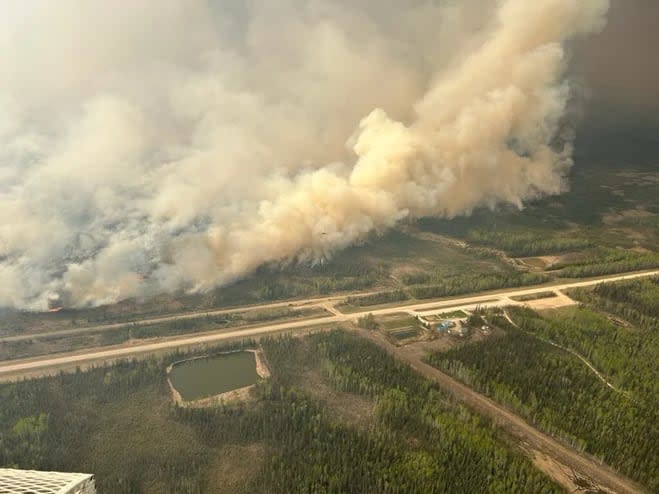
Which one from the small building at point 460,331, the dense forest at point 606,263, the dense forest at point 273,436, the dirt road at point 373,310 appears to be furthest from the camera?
the dense forest at point 606,263

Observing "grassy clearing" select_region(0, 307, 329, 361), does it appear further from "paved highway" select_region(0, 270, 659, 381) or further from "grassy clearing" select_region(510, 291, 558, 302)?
"grassy clearing" select_region(510, 291, 558, 302)

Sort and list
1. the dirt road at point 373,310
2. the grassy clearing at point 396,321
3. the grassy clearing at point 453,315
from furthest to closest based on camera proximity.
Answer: the grassy clearing at point 453,315, the grassy clearing at point 396,321, the dirt road at point 373,310

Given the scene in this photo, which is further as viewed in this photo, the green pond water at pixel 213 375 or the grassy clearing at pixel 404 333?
the grassy clearing at pixel 404 333

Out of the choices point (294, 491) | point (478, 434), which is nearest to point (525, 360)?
point (478, 434)

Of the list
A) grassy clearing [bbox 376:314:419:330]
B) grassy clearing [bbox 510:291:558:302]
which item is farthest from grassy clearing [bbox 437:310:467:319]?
grassy clearing [bbox 510:291:558:302]

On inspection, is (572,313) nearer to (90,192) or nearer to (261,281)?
(261,281)

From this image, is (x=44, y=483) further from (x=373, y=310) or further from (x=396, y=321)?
(x=373, y=310)

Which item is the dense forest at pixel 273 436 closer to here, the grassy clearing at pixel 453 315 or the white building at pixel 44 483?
the white building at pixel 44 483

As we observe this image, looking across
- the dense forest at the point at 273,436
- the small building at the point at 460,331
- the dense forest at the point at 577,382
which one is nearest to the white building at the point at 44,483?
the dense forest at the point at 273,436
